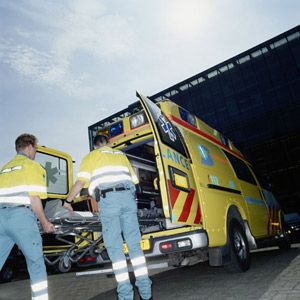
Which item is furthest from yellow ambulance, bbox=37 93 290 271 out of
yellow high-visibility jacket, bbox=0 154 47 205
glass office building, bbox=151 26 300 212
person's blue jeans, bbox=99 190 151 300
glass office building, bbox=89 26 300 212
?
glass office building, bbox=151 26 300 212

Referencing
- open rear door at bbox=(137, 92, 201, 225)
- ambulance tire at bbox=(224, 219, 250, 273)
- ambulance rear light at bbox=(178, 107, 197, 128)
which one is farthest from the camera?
ambulance rear light at bbox=(178, 107, 197, 128)

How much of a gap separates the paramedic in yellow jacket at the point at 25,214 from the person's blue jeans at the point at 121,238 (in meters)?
0.57

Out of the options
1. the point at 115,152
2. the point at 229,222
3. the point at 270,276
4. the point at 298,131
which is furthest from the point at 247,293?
the point at 298,131

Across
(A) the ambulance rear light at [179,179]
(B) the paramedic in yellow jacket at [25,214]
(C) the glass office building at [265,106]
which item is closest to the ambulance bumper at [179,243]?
(A) the ambulance rear light at [179,179]

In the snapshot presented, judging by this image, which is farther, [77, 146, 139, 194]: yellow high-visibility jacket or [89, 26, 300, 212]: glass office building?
[89, 26, 300, 212]: glass office building

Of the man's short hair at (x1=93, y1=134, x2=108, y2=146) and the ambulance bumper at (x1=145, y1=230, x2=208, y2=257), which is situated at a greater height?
the man's short hair at (x1=93, y1=134, x2=108, y2=146)

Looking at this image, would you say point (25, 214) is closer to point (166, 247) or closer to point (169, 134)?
point (166, 247)

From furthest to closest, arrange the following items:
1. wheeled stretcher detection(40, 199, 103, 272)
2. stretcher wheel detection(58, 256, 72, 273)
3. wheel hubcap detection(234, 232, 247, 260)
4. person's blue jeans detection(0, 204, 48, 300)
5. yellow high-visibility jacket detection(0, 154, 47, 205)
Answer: wheel hubcap detection(234, 232, 247, 260) → stretcher wheel detection(58, 256, 72, 273) → wheeled stretcher detection(40, 199, 103, 272) → yellow high-visibility jacket detection(0, 154, 47, 205) → person's blue jeans detection(0, 204, 48, 300)

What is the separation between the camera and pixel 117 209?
319 cm

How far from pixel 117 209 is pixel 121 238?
0.98 ft

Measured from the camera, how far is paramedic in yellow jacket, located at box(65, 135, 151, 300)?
3027 millimetres

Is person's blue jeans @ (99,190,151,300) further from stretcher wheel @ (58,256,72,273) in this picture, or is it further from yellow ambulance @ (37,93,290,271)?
stretcher wheel @ (58,256,72,273)

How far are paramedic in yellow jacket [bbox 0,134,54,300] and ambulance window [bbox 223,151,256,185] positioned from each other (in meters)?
3.43

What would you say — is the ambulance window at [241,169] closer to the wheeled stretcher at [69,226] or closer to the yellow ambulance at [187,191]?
the yellow ambulance at [187,191]
